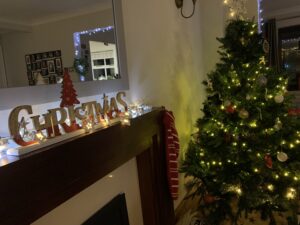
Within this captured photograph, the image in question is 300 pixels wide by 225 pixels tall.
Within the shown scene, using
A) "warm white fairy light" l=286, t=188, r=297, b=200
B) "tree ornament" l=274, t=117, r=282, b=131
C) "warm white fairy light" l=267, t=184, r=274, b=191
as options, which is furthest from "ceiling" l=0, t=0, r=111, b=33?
"warm white fairy light" l=286, t=188, r=297, b=200

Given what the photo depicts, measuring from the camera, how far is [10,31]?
44.9 inches

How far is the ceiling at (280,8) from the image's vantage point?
4.61 meters

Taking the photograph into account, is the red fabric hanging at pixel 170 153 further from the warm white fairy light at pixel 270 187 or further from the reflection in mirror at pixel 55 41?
the warm white fairy light at pixel 270 187

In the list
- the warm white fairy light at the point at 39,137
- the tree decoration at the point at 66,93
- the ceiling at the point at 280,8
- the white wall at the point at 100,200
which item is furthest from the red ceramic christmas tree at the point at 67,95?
the ceiling at the point at 280,8

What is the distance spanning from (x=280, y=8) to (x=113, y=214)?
5.14 metres

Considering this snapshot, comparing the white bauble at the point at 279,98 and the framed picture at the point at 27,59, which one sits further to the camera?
the white bauble at the point at 279,98

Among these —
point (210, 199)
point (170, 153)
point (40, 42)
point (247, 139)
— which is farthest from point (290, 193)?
point (40, 42)

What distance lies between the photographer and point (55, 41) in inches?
54.1

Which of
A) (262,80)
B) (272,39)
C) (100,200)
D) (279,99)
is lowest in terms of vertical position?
(100,200)

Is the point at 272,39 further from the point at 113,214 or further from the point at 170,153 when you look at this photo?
the point at 113,214

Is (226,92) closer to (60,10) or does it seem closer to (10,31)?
(60,10)

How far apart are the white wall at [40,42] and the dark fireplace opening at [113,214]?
34.1 inches

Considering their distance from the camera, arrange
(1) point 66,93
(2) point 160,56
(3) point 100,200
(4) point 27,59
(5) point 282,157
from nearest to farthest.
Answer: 1. (4) point 27,59
2. (1) point 66,93
3. (3) point 100,200
4. (5) point 282,157
5. (2) point 160,56

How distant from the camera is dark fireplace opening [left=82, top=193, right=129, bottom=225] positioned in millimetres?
1505
